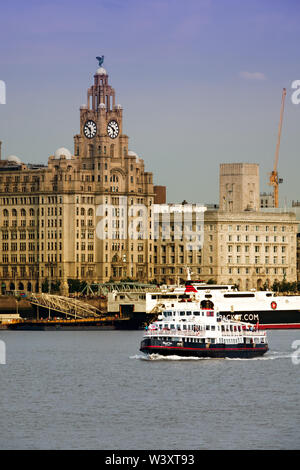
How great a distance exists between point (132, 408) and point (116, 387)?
12698 millimetres

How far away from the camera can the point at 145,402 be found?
10306 cm

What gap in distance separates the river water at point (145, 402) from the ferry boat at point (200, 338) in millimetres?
1093

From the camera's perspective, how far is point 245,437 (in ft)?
287

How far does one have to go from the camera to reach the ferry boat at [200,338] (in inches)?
5271

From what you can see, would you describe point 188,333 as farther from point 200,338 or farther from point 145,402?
point 145,402

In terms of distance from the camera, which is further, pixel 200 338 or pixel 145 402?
pixel 200 338

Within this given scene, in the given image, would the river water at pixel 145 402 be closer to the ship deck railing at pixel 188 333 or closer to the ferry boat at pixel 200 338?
the ferry boat at pixel 200 338

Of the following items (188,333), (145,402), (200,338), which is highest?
(188,333)

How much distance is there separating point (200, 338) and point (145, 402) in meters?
31.2

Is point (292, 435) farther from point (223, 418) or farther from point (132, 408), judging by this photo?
Answer: point (132, 408)

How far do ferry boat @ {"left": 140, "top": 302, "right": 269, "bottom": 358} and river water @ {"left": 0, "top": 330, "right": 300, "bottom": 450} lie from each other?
1093 millimetres

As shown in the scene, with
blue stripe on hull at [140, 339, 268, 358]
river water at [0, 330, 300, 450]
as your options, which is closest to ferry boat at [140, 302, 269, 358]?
blue stripe on hull at [140, 339, 268, 358]

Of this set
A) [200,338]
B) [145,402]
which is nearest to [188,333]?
[200,338]
